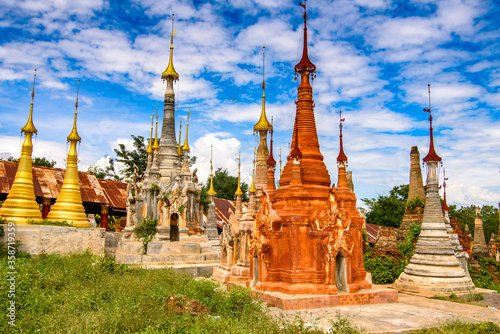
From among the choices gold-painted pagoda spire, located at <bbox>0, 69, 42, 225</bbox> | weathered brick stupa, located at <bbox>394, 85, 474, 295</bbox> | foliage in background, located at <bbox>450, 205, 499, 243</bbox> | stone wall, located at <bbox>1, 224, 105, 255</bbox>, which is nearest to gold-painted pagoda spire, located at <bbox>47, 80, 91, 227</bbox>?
gold-painted pagoda spire, located at <bbox>0, 69, 42, 225</bbox>

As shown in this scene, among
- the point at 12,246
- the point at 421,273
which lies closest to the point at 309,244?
the point at 421,273

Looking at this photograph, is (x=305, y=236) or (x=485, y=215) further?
(x=485, y=215)

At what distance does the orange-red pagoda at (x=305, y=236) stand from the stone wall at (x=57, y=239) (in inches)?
368

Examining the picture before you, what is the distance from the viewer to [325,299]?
1138 cm

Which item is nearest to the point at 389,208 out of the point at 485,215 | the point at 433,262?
the point at 485,215

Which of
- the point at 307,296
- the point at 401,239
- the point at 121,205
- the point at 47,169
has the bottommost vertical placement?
the point at 307,296

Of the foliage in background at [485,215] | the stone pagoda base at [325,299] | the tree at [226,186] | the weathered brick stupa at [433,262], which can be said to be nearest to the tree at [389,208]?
the foliage in background at [485,215]

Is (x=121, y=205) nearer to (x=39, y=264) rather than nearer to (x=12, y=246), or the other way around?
(x=12, y=246)

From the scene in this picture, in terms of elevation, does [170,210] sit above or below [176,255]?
above

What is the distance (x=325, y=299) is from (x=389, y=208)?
33.6 meters

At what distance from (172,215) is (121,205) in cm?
942

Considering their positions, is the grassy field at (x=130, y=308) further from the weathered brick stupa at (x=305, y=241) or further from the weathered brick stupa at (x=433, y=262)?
the weathered brick stupa at (x=433, y=262)

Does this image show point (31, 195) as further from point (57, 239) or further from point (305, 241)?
point (305, 241)

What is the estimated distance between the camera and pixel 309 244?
12281mm
